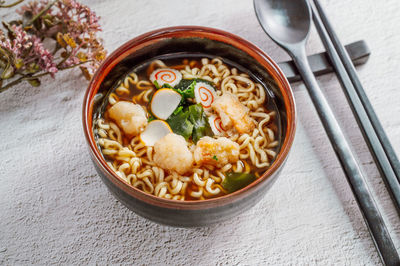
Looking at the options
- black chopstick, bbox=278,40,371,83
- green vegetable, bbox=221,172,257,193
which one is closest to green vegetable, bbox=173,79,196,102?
green vegetable, bbox=221,172,257,193

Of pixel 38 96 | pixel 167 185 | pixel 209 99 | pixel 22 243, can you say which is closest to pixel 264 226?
pixel 167 185

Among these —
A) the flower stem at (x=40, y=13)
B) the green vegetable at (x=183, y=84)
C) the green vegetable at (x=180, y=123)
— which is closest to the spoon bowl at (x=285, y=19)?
the green vegetable at (x=183, y=84)

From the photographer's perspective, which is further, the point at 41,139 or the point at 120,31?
the point at 120,31

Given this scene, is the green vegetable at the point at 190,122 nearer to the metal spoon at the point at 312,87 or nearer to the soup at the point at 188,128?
the soup at the point at 188,128

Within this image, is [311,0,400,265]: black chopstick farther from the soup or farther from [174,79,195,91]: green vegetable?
[174,79,195,91]: green vegetable

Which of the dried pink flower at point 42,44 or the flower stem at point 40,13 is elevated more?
the flower stem at point 40,13

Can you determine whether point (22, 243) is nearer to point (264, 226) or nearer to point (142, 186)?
point (142, 186)
